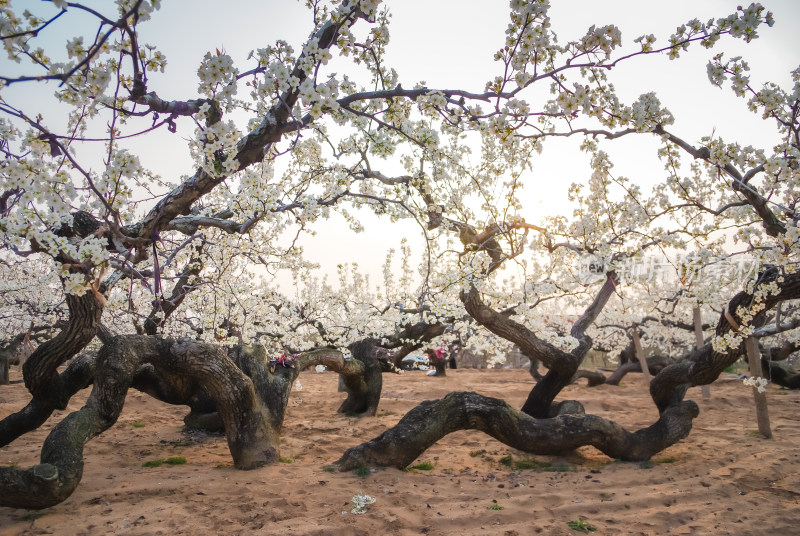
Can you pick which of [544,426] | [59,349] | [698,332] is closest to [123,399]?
[59,349]

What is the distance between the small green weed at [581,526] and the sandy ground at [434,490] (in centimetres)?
5

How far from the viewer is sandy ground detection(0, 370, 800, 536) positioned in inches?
157

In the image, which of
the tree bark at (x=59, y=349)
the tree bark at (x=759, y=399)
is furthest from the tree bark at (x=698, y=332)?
the tree bark at (x=59, y=349)

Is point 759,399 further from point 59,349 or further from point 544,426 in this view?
point 59,349

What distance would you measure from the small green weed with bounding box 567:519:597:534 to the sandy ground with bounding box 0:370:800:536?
0.05 m

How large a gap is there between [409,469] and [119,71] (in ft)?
16.7

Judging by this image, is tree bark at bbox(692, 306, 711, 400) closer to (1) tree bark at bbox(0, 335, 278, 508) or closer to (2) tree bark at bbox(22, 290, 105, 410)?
(1) tree bark at bbox(0, 335, 278, 508)

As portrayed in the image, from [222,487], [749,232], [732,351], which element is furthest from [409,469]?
[732,351]

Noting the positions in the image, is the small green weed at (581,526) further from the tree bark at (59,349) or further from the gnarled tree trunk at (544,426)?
the tree bark at (59,349)

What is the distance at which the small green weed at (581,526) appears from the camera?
399 centimetres

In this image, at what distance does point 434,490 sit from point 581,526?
1523 mm

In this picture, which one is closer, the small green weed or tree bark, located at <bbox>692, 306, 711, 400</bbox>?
the small green weed

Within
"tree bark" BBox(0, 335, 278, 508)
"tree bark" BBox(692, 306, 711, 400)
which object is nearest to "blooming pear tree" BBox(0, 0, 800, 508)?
"tree bark" BBox(0, 335, 278, 508)

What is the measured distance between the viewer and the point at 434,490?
494 cm
